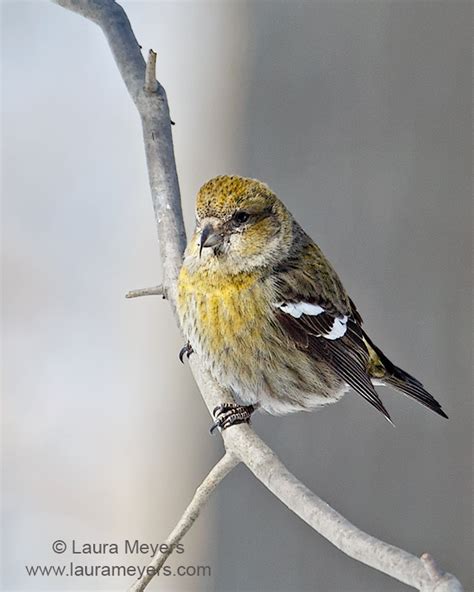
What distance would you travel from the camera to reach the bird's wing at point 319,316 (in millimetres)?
1973

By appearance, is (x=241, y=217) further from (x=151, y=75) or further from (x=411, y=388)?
(x=411, y=388)

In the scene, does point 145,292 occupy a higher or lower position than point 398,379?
higher

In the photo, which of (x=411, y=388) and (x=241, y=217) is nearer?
(x=241, y=217)

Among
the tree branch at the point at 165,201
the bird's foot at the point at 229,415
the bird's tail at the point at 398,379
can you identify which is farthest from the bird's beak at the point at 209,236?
the bird's tail at the point at 398,379

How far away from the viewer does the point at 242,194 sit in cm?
184

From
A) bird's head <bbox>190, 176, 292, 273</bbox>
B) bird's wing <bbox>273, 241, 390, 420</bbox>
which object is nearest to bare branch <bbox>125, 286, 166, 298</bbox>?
bird's head <bbox>190, 176, 292, 273</bbox>

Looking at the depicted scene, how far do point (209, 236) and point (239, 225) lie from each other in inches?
3.6

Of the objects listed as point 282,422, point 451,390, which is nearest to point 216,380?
point 282,422

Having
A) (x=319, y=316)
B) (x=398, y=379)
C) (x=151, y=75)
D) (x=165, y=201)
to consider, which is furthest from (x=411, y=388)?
(x=151, y=75)

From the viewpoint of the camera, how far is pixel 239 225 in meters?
1.87

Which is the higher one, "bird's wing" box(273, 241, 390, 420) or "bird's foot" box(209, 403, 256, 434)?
"bird's wing" box(273, 241, 390, 420)

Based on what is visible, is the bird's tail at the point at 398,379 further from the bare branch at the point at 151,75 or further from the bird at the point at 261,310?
the bare branch at the point at 151,75

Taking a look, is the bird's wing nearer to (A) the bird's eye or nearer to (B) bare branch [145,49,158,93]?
(A) the bird's eye

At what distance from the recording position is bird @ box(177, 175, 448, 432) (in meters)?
1.85
